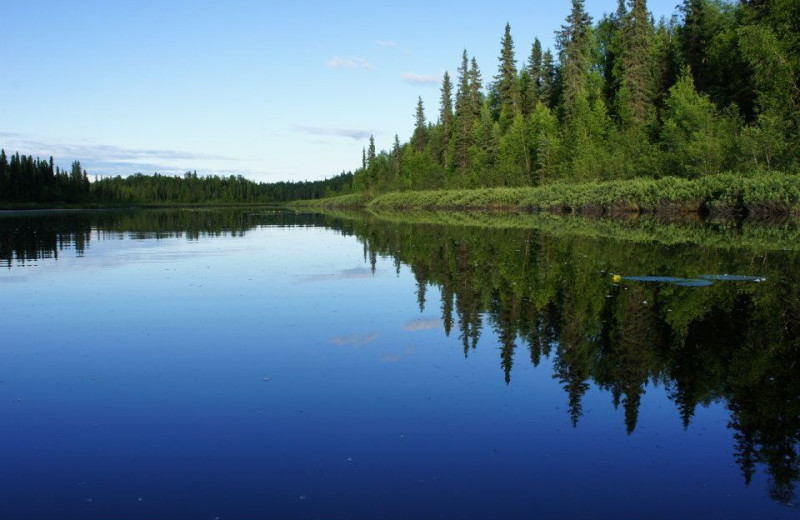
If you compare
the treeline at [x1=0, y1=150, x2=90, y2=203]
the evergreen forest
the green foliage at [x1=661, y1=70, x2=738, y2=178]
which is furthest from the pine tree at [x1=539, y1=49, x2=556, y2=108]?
the treeline at [x1=0, y1=150, x2=90, y2=203]

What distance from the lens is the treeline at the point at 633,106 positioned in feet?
144

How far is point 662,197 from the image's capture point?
4497cm

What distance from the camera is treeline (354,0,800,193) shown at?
43.8m

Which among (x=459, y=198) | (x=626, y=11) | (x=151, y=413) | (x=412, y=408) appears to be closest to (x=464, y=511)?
(x=412, y=408)

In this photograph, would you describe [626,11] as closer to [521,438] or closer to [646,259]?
[646,259]

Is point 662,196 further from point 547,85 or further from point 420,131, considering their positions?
point 420,131

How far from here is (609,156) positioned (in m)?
55.6

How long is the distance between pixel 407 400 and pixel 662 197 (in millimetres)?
43124

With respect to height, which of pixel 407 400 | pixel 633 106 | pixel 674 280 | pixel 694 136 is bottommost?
pixel 407 400

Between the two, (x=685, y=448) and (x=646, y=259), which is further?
(x=646, y=259)

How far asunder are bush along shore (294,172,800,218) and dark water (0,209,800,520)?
87.1 feet

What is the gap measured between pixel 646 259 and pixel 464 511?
15626 millimetres

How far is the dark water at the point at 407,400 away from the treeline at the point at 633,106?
35383 mm

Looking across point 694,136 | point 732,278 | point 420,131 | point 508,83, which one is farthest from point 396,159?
point 732,278
